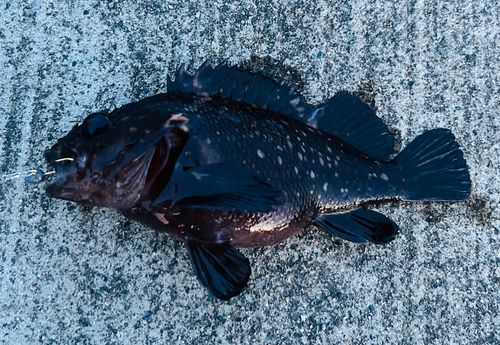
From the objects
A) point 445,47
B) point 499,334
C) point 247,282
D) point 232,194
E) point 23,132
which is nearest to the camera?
point 232,194

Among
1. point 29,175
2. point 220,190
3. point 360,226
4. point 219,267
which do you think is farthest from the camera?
point 29,175

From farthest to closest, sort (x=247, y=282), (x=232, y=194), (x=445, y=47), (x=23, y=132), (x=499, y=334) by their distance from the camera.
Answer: (x=445, y=47) → (x=23, y=132) → (x=499, y=334) → (x=247, y=282) → (x=232, y=194)

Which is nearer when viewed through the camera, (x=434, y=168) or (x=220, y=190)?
(x=220, y=190)

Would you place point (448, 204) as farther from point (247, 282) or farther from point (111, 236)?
point (111, 236)

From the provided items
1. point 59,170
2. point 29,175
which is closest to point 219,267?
point 59,170

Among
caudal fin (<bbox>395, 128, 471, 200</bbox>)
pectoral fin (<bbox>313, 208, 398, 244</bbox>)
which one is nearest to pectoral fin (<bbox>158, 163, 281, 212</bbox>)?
pectoral fin (<bbox>313, 208, 398, 244</bbox>)

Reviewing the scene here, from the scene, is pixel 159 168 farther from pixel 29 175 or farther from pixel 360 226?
pixel 360 226

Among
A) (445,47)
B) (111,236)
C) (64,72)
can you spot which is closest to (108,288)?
(111,236)

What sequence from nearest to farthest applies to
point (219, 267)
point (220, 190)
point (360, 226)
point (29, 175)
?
1. point (220, 190)
2. point (219, 267)
3. point (360, 226)
4. point (29, 175)
